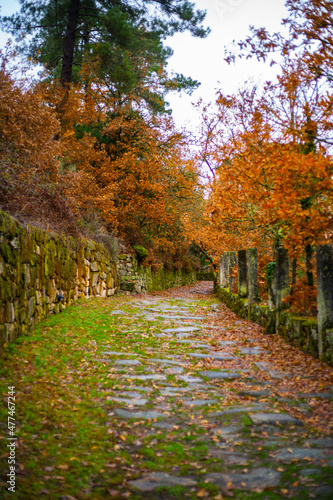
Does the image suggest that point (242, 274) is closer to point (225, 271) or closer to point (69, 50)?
point (225, 271)

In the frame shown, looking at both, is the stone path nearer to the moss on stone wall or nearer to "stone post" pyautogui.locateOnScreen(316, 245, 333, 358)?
"stone post" pyautogui.locateOnScreen(316, 245, 333, 358)

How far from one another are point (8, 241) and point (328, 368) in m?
4.61

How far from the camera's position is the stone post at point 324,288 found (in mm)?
5062

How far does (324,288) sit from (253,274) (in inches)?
139

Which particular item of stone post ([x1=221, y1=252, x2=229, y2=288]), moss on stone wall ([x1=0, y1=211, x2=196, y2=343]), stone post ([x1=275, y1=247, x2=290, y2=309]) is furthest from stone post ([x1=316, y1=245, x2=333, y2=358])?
stone post ([x1=221, y1=252, x2=229, y2=288])

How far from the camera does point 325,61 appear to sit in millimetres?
4781

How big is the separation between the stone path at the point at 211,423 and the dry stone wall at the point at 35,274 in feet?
4.44

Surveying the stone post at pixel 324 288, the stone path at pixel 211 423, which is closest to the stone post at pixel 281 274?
the stone path at pixel 211 423

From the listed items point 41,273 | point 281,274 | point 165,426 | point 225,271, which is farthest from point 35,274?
point 225,271

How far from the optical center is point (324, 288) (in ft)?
16.7

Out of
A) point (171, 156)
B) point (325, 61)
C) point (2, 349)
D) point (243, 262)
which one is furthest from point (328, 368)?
point (171, 156)

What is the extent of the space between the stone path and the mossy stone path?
1cm

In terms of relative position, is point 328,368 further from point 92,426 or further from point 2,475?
point 2,475

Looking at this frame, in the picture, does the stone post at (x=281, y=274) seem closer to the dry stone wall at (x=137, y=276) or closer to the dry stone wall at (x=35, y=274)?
the dry stone wall at (x=35, y=274)
